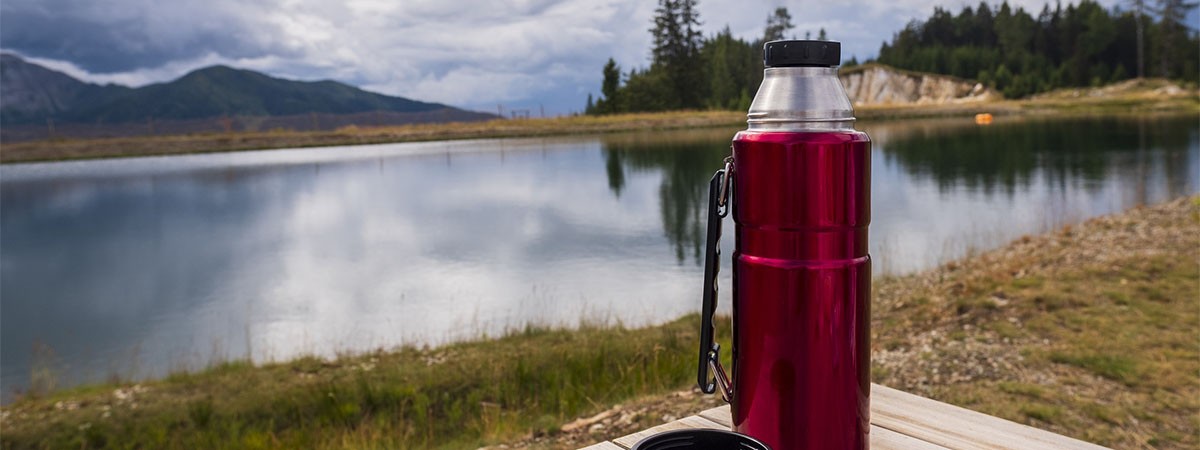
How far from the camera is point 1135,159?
25547 mm

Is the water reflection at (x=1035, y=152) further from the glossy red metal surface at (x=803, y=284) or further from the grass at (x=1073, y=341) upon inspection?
the glossy red metal surface at (x=803, y=284)

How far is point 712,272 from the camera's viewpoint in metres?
1.13

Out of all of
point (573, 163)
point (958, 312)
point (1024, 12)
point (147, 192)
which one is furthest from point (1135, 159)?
point (1024, 12)

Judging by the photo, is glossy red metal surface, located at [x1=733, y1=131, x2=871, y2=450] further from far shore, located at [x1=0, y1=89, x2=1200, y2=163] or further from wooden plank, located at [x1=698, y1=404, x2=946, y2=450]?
far shore, located at [x1=0, y1=89, x2=1200, y2=163]

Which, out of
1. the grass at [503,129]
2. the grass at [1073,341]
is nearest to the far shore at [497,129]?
the grass at [503,129]

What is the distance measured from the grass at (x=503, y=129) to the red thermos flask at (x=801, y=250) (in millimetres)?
50864

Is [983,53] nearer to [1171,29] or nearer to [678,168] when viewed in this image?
[1171,29]

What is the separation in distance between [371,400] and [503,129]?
172 feet

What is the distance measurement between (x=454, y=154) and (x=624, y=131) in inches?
583

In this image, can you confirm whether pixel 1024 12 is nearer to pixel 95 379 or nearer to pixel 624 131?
pixel 624 131

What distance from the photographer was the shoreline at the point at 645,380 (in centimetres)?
425

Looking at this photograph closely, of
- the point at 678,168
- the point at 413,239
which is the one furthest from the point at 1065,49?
the point at 413,239

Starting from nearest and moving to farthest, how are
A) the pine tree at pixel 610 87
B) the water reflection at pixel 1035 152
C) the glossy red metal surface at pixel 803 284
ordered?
the glossy red metal surface at pixel 803 284 < the water reflection at pixel 1035 152 < the pine tree at pixel 610 87

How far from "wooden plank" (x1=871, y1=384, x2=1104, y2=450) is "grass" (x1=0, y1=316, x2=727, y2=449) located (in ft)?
9.52
